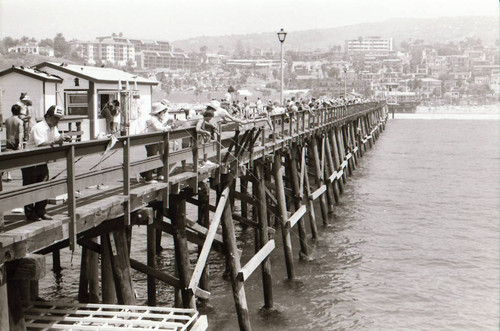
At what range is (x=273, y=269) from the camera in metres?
17.0

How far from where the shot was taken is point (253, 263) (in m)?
12.5

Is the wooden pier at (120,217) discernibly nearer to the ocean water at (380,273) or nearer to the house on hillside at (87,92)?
the ocean water at (380,273)

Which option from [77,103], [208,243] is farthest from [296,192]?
[208,243]

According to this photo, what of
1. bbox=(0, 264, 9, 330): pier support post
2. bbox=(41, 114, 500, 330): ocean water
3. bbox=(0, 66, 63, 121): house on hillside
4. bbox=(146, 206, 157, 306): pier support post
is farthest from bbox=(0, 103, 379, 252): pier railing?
bbox=(0, 66, 63, 121): house on hillside

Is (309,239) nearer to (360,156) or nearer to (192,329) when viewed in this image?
(192,329)

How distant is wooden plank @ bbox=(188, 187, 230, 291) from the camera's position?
1001 cm

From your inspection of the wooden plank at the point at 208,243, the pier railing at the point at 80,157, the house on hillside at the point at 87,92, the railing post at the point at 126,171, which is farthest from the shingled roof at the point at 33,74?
the railing post at the point at 126,171

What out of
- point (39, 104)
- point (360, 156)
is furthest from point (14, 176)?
point (360, 156)

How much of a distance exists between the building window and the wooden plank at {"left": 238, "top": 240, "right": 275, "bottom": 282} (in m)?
7.23

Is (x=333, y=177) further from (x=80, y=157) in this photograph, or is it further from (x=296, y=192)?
(x=80, y=157)

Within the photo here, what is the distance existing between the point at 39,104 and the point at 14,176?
6624 millimetres

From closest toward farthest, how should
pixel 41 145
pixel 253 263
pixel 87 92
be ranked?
pixel 41 145
pixel 253 263
pixel 87 92

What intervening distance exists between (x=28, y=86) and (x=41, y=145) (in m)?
10.2

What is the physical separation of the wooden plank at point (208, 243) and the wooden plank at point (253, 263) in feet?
3.35
